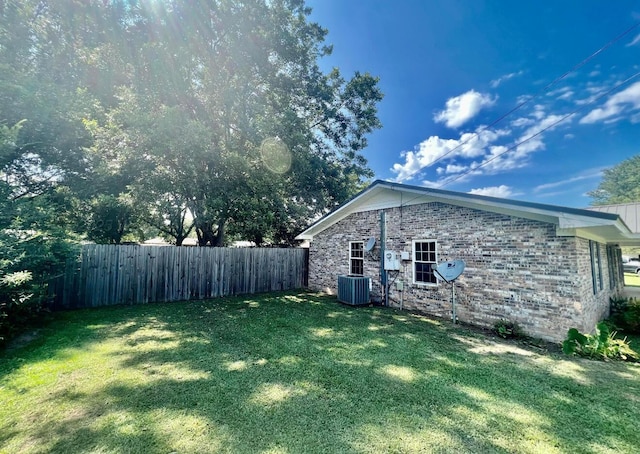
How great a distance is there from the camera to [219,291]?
1023cm

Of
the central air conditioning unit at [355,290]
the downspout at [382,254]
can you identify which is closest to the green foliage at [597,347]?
the downspout at [382,254]

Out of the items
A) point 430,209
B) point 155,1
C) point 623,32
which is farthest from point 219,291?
point 623,32

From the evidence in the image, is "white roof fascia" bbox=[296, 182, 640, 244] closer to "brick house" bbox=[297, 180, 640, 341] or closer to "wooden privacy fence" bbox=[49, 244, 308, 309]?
"brick house" bbox=[297, 180, 640, 341]

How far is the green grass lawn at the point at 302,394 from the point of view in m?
2.62

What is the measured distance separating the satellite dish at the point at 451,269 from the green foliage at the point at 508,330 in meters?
1.38

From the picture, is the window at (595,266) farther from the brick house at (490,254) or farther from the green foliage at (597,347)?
the green foliage at (597,347)

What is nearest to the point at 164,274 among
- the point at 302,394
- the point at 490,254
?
the point at 302,394

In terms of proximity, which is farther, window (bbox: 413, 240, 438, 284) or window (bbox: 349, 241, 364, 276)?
window (bbox: 349, 241, 364, 276)

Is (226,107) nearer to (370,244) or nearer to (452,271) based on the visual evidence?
(370,244)

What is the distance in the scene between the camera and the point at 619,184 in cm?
3484

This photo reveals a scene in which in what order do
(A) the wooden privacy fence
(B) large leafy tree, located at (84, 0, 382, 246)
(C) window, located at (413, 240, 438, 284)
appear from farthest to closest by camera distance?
(B) large leafy tree, located at (84, 0, 382, 246) → (C) window, located at (413, 240, 438, 284) → (A) the wooden privacy fence

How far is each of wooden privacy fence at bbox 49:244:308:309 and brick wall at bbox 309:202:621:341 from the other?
4703mm

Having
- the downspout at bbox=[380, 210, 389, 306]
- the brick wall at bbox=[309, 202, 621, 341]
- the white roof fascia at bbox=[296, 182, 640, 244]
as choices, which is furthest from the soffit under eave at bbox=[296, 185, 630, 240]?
the downspout at bbox=[380, 210, 389, 306]

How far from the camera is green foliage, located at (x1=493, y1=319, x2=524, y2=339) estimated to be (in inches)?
238
